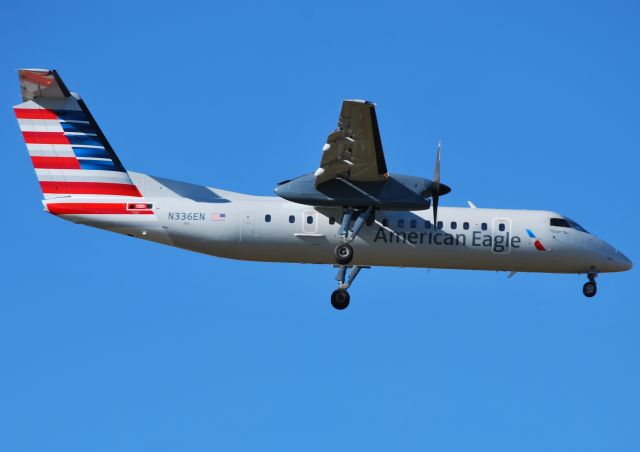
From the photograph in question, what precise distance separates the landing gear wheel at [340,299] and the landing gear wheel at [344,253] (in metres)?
1.54

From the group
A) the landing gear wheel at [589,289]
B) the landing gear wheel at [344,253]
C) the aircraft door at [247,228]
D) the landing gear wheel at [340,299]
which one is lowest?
the landing gear wheel at [340,299]

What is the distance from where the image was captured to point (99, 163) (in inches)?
1294

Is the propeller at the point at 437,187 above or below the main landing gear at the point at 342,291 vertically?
above

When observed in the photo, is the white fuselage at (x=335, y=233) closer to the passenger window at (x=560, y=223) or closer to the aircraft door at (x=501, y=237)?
the aircraft door at (x=501, y=237)

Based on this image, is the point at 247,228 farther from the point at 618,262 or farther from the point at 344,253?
the point at 618,262

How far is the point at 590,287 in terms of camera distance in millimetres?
34219

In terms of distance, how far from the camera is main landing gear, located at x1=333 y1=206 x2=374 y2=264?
3195cm

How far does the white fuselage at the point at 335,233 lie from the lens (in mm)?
32406

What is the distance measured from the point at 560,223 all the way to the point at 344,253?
6.82 metres

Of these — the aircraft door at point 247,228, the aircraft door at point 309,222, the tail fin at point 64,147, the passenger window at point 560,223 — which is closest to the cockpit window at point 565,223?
the passenger window at point 560,223

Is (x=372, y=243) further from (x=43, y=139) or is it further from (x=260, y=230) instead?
(x=43, y=139)

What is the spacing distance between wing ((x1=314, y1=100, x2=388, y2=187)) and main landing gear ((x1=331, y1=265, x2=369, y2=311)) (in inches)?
129

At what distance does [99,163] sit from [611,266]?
50.6 feet

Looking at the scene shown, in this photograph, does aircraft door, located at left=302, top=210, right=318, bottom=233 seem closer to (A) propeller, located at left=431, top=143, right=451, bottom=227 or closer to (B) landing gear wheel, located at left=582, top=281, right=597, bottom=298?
(A) propeller, located at left=431, top=143, right=451, bottom=227
